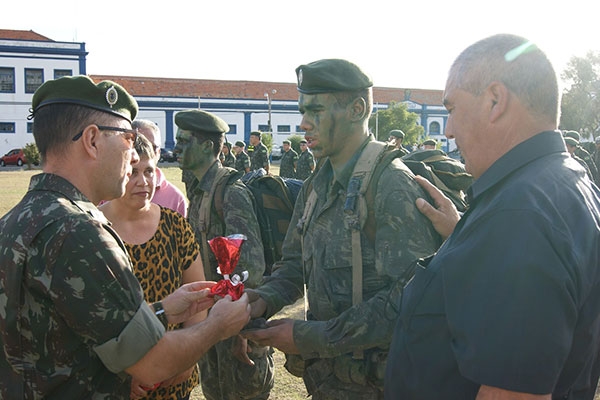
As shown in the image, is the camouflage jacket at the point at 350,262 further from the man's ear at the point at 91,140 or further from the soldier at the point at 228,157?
the soldier at the point at 228,157

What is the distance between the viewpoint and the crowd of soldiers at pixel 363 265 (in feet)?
4.39

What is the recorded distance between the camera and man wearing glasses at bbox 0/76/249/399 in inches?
73.9

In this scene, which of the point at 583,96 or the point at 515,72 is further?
the point at 583,96

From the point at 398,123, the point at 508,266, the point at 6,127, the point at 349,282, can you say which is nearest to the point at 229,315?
the point at 349,282

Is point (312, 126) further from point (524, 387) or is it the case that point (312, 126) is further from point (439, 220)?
point (524, 387)

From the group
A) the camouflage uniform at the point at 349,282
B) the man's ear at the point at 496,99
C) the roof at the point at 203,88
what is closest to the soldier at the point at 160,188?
the camouflage uniform at the point at 349,282

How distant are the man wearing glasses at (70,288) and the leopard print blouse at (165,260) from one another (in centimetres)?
95

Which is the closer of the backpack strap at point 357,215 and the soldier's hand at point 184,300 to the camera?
the backpack strap at point 357,215

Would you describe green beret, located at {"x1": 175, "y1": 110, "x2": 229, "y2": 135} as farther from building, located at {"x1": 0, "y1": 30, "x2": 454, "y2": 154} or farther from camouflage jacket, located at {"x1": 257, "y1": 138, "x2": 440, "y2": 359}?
building, located at {"x1": 0, "y1": 30, "x2": 454, "y2": 154}

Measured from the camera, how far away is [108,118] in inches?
89.0

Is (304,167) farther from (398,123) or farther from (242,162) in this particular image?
(398,123)

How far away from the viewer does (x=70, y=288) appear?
186 centimetres

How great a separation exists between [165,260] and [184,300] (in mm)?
456

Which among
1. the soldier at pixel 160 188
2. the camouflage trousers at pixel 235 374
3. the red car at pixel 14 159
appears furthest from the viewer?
the red car at pixel 14 159
